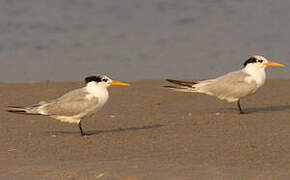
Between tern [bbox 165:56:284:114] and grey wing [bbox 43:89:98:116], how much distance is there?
1.44 m

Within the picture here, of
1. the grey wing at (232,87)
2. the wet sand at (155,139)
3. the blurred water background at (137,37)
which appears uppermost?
the blurred water background at (137,37)

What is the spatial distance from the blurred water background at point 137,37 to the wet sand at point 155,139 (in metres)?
2.13

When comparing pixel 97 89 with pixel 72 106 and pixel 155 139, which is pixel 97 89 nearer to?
pixel 72 106

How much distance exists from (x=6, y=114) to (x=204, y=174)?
3960 millimetres

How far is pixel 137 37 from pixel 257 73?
19.6 ft

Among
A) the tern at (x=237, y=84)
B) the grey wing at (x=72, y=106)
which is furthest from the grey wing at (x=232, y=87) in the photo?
the grey wing at (x=72, y=106)

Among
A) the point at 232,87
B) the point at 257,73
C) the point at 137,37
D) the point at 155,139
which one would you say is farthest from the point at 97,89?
the point at 137,37

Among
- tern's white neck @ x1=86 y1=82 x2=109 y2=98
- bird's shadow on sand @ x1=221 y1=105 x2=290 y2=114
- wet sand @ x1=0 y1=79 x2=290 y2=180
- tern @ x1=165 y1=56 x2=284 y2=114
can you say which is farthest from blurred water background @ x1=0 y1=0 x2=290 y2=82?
tern's white neck @ x1=86 y1=82 x2=109 y2=98

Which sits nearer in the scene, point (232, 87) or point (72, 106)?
point (72, 106)

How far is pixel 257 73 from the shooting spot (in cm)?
801

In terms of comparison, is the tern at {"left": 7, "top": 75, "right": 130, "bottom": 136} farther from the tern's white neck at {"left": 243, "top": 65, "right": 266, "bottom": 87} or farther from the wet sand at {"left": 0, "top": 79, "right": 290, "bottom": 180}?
the tern's white neck at {"left": 243, "top": 65, "right": 266, "bottom": 87}

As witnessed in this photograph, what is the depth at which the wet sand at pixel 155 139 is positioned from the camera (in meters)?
4.88

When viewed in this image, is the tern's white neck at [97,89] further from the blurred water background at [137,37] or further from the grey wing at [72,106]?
the blurred water background at [137,37]

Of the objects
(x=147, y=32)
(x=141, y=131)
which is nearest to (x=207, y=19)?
(x=147, y=32)
